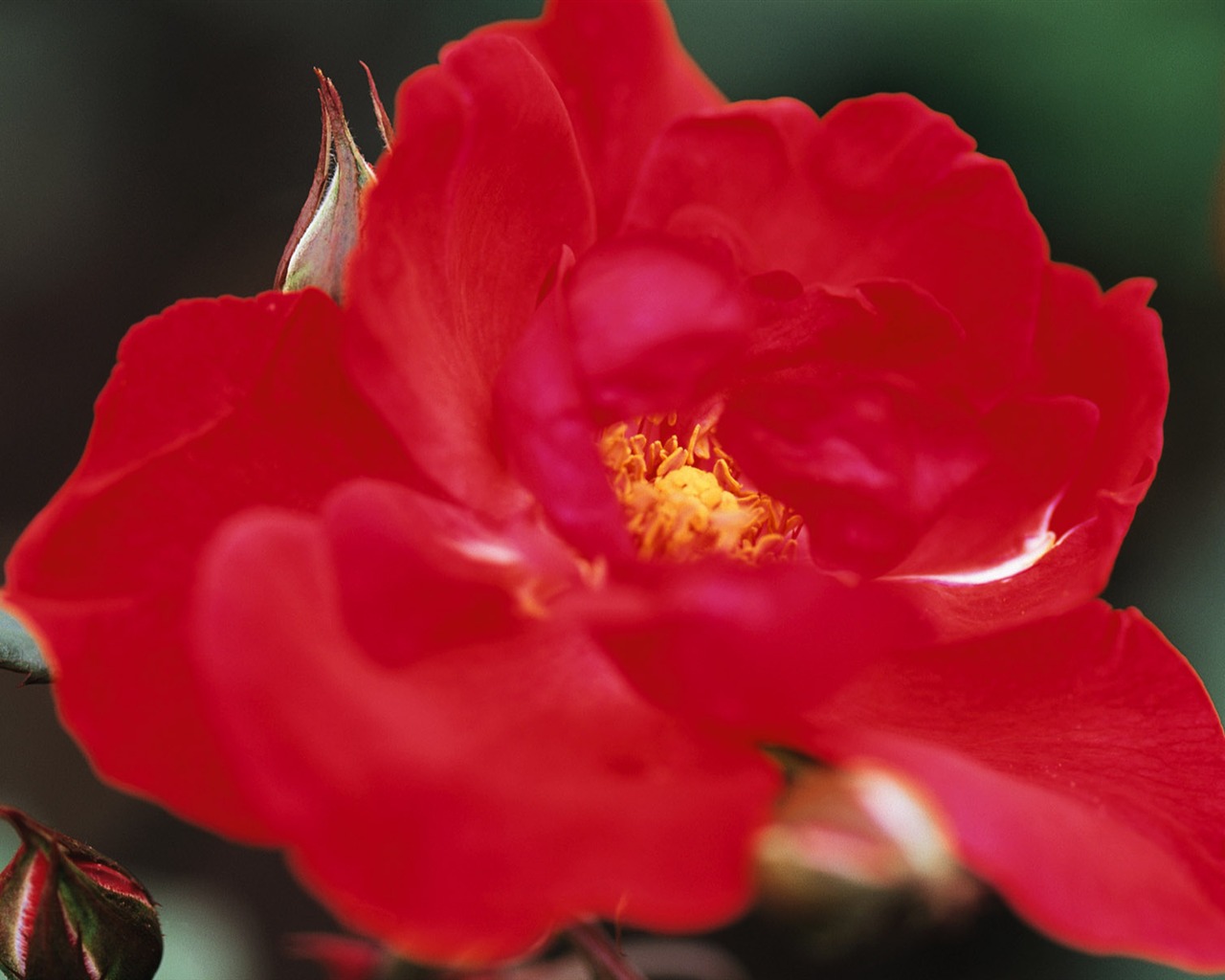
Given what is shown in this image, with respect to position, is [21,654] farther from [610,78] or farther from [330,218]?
[610,78]

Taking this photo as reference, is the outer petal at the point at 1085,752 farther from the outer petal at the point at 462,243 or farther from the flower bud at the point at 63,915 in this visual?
the flower bud at the point at 63,915

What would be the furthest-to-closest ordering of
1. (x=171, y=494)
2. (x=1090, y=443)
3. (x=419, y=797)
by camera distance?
1. (x=1090, y=443)
2. (x=171, y=494)
3. (x=419, y=797)

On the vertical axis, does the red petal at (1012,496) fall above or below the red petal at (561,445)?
below

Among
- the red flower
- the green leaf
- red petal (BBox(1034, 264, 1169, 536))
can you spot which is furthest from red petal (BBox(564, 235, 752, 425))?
the green leaf

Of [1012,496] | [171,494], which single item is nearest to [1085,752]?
[1012,496]

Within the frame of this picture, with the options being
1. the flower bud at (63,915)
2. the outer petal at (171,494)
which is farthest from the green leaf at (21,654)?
the outer petal at (171,494)

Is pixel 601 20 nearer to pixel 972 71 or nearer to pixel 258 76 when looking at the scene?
pixel 972 71

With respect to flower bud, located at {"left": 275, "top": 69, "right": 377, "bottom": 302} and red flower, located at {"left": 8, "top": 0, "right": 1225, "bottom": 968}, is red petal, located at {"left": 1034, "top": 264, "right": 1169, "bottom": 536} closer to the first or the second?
red flower, located at {"left": 8, "top": 0, "right": 1225, "bottom": 968}
